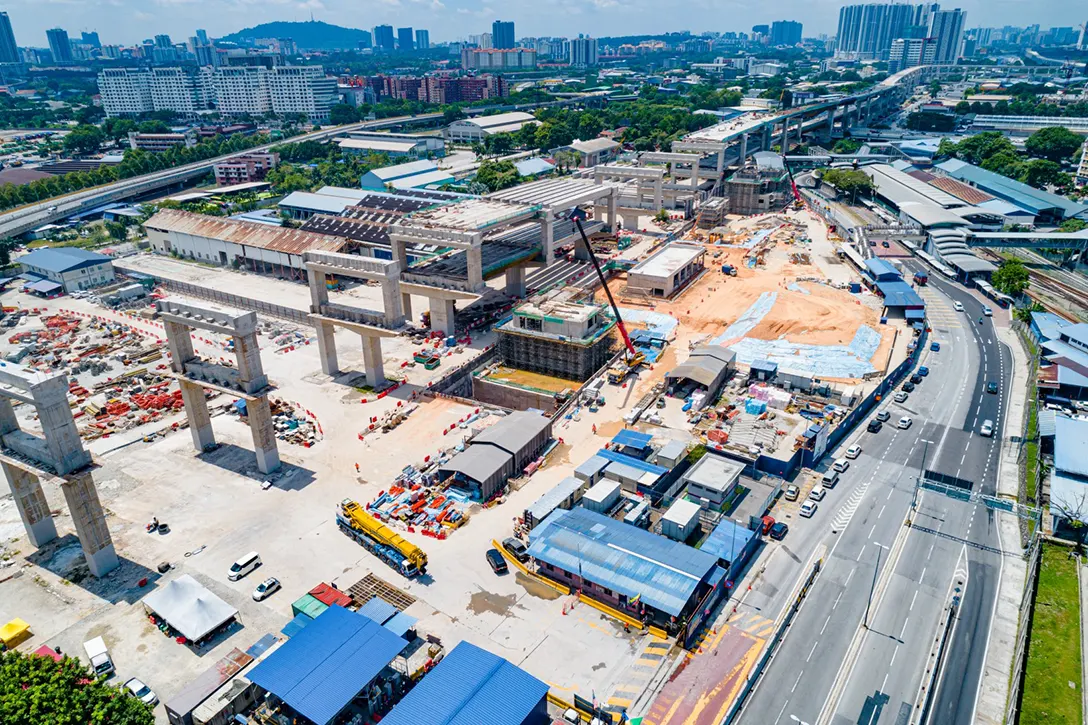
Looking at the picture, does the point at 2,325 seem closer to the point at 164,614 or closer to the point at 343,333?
the point at 343,333

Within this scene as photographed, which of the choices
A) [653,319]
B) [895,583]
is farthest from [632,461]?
[653,319]

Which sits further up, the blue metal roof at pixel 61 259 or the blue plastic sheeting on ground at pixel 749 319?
the blue metal roof at pixel 61 259

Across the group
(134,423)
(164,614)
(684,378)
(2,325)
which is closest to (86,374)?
(134,423)

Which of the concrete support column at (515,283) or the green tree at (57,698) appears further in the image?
the concrete support column at (515,283)

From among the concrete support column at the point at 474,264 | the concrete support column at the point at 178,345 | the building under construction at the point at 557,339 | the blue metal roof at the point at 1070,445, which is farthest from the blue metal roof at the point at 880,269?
the concrete support column at the point at 178,345

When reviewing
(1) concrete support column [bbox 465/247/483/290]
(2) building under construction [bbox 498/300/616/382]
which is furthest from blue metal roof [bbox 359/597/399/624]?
(1) concrete support column [bbox 465/247/483/290]

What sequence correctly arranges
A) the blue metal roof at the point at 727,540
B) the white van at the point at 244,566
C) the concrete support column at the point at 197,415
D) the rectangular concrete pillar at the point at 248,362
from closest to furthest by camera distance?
the blue metal roof at the point at 727,540 < the white van at the point at 244,566 < the rectangular concrete pillar at the point at 248,362 < the concrete support column at the point at 197,415

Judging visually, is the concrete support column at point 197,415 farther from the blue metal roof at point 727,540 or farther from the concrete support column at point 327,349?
the blue metal roof at point 727,540

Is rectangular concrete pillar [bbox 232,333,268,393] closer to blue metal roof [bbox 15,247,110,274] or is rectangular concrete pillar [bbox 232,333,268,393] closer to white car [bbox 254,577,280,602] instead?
white car [bbox 254,577,280,602]
